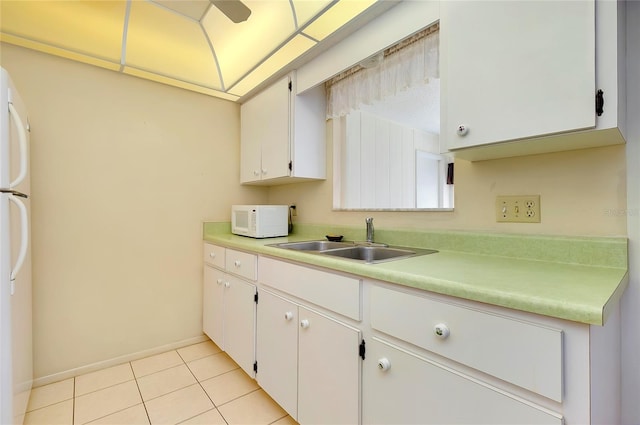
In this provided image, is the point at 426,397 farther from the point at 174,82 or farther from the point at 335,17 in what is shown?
the point at 174,82

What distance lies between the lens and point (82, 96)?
6.50ft

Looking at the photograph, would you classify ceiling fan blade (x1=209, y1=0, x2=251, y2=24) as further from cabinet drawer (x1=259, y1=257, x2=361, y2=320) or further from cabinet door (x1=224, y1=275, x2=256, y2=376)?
cabinet door (x1=224, y1=275, x2=256, y2=376)

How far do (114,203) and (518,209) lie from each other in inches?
98.3

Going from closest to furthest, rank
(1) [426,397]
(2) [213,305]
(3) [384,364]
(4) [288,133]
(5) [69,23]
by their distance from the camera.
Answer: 1. (1) [426,397]
2. (3) [384,364]
3. (5) [69,23]
4. (4) [288,133]
5. (2) [213,305]

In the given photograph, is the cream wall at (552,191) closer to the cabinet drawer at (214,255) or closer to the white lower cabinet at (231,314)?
the white lower cabinet at (231,314)

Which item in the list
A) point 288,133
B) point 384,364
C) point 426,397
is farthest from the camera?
point 288,133

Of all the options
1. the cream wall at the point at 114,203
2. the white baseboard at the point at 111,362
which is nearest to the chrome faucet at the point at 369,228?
the cream wall at the point at 114,203

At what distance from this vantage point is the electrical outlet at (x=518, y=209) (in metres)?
1.19

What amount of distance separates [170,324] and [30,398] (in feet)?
2.70

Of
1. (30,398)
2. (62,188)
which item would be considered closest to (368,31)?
(62,188)

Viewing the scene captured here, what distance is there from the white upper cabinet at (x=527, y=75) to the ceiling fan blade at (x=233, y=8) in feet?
2.83

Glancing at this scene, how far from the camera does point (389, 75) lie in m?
1.72

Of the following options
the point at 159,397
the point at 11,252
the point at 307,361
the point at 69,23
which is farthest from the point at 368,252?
the point at 69,23

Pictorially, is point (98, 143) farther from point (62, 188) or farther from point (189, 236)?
point (189, 236)
